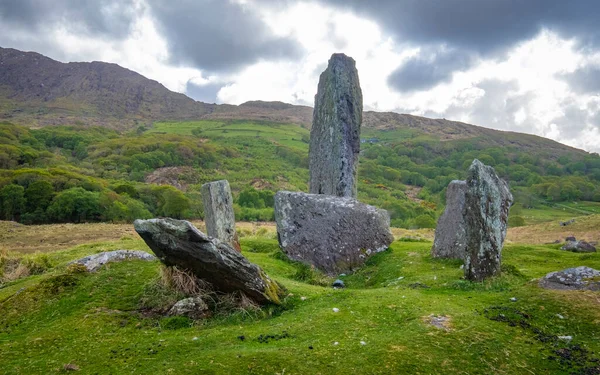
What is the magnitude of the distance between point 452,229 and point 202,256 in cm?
1052

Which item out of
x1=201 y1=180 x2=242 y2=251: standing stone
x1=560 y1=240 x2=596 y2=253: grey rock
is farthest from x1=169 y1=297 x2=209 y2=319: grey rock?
x1=560 y1=240 x2=596 y2=253: grey rock

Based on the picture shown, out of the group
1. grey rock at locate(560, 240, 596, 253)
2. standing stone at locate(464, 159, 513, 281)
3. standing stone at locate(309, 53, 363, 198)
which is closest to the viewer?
standing stone at locate(464, 159, 513, 281)

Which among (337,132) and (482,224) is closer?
(482,224)

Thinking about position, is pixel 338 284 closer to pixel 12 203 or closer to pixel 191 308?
pixel 191 308

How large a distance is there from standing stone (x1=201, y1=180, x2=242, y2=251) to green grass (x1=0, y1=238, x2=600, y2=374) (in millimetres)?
7394

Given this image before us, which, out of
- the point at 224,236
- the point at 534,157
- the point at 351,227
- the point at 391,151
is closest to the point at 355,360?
the point at 351,227

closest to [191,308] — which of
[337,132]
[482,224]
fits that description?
[482,224]

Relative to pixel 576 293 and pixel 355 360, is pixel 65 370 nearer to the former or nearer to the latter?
pixel 355 360

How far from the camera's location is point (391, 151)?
563 ft

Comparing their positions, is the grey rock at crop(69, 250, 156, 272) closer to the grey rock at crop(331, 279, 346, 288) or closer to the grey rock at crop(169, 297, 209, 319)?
the grey rock at crop(169, 297, 209, 319)

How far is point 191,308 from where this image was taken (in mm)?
8656

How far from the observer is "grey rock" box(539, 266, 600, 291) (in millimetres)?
9499

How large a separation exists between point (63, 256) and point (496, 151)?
167512 mm

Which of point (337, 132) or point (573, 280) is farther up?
point (337, 132)
